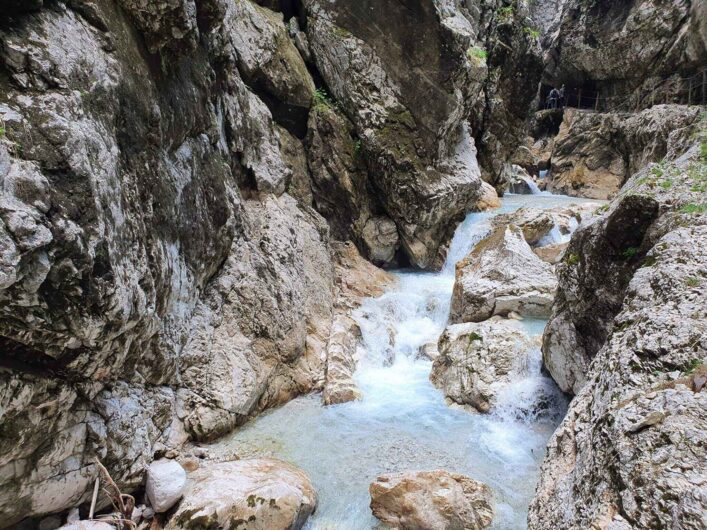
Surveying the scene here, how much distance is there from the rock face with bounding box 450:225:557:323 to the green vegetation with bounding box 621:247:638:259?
5.43 metres

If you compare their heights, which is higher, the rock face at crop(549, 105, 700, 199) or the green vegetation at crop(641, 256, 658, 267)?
the rock face at crop(549, 105, 700, 199)

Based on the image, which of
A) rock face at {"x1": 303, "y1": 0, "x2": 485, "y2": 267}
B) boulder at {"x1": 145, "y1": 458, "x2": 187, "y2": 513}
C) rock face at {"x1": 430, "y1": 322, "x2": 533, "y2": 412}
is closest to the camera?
boulder at {"x1": 145, "y1": 458, "x2": 187, "y2": 513}

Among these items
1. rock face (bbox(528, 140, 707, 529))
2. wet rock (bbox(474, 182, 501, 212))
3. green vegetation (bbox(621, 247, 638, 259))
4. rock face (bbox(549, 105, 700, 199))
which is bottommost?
rock face (bbox(528, 140, 707, 529))

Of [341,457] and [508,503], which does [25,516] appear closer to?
[341,457]

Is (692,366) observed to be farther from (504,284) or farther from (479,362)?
(504,284)

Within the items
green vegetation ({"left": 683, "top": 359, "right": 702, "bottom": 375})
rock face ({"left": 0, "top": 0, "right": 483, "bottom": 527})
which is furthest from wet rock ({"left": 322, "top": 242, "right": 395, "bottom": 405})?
green vegetation ({"left": 683, "top": 359, "right": 702, "bottom": 375})

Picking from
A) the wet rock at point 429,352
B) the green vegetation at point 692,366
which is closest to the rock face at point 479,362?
the wet rock at point 429,352

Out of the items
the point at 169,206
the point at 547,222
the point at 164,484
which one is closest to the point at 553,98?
the point at 547,222

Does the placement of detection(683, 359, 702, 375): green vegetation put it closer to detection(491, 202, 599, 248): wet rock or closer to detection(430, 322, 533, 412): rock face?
detection(430, 322, 533, 412): rock face

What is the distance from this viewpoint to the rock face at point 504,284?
39.3 ft

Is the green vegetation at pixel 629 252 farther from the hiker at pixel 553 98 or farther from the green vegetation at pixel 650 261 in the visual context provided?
the hiker at pixel 553 98

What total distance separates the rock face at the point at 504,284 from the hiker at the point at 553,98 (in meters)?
27.9

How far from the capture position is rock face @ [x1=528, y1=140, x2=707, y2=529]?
3150mm

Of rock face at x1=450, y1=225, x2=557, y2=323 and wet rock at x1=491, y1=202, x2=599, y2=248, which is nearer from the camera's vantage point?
rock face at x1=450, y1=225, x2=557, y2=323
